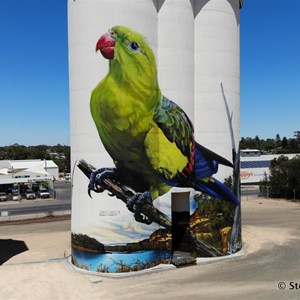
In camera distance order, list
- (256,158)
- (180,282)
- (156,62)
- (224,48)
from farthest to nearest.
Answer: (256,158), (224,48), (156,62), (180,282)

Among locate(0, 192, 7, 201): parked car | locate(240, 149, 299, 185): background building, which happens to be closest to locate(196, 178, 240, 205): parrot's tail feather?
locate(0, 192, 7, 201): parked car

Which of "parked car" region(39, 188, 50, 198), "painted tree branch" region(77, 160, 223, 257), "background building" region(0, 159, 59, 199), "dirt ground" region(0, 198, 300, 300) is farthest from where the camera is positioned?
"background building" region(0, 159, 59, 199)

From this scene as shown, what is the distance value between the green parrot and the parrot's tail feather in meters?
2.43

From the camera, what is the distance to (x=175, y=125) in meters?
24.7

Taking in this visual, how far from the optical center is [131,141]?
23.1 meters

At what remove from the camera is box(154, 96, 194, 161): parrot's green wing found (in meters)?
24.2

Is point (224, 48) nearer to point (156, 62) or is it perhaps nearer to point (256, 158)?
point (156, 62)

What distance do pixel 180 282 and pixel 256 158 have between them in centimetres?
6153

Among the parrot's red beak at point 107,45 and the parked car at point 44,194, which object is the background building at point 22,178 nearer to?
the parked car at point 44,194

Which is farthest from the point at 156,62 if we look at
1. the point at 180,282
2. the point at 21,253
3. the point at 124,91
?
the point at 21,253

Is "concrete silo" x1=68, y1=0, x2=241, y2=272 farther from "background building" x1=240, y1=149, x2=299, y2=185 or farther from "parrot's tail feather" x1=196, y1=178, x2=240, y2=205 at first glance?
"background building" x1=240, y1=149, x2=299, y2=185

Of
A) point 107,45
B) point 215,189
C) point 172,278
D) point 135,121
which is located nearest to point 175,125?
point 135,121

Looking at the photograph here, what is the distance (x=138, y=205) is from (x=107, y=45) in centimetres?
996

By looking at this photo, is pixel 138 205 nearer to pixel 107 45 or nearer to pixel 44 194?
pixel 107 45
